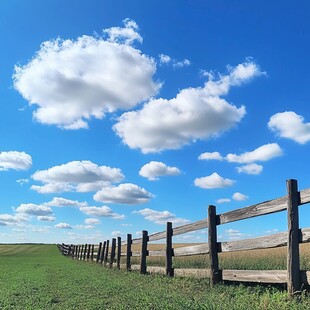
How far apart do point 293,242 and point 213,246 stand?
320cm

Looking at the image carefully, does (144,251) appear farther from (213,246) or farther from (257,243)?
(257,243)

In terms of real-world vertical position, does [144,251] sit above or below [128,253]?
above

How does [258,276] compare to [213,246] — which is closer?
[258,276]

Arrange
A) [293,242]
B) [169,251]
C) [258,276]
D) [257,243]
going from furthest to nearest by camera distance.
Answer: [169,251] < [257,243] < [258,276] < [293,242]

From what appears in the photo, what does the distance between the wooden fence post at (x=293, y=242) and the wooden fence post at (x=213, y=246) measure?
2891 mm

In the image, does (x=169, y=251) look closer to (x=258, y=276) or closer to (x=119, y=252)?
(x=258, y=276)

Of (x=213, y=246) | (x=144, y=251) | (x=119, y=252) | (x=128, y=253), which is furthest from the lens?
(x=119, y=252)

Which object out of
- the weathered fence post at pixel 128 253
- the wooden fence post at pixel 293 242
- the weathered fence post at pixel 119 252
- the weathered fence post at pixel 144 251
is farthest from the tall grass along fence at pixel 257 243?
the weathered fence post at pixel 119 252

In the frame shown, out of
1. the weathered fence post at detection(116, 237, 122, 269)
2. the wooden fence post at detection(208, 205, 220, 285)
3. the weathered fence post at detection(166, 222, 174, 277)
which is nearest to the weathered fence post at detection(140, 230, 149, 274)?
the weathered fence post at detection(166, 222, 174, 277)

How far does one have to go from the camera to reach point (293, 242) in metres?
7.30

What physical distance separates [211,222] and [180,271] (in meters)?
2.81

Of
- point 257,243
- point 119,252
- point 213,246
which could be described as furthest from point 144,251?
point 257,243

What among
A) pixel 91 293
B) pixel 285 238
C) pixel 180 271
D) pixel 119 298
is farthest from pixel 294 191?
pixel 180 271

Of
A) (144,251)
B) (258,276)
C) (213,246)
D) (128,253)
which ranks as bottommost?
(258,276)
